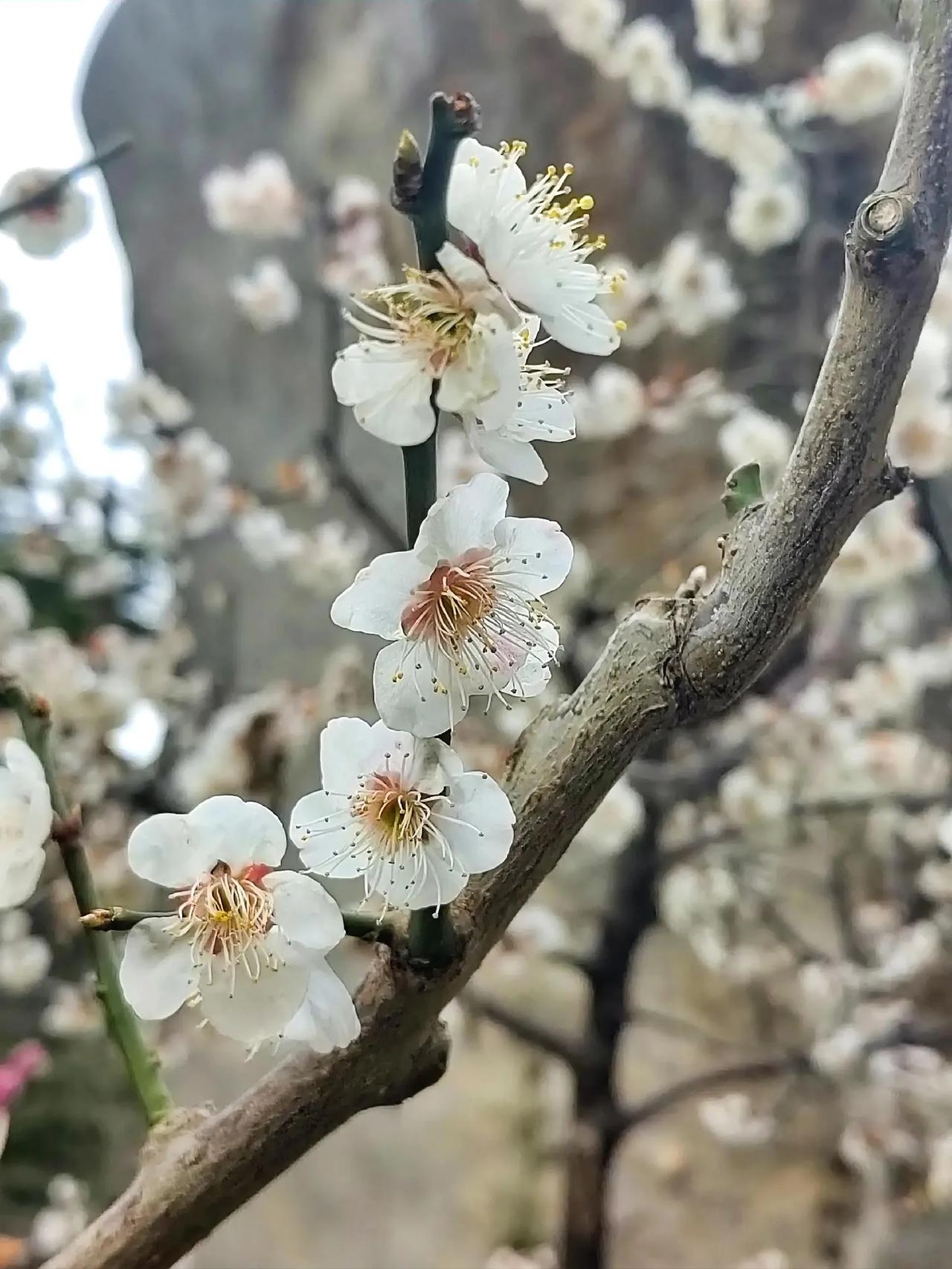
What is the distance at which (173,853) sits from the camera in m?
0.30

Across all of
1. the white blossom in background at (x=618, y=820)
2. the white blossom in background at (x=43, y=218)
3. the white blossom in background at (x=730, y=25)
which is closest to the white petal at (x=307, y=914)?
the white blossom in background at (x=43, y=218)

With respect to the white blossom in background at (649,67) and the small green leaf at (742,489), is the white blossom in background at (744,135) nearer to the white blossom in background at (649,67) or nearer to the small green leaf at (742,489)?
the white blossom in background at (649,67)

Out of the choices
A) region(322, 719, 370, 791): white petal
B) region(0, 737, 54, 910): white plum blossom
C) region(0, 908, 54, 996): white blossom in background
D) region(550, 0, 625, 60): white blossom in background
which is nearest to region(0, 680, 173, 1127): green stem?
region(0, 737, 54, 910): white plum blossom

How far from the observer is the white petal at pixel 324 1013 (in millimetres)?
301

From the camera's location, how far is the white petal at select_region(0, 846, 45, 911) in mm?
313

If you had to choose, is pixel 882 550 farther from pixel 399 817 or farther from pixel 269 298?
pixel 269 298

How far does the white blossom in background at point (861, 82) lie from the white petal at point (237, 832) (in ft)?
4.98

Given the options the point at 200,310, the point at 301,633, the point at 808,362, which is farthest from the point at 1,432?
the point at 808,362

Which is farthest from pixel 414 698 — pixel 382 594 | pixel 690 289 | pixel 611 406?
pixel 690 289

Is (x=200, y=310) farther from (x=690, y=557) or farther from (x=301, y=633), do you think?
(x=690, y=557)

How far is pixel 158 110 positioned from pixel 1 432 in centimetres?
147

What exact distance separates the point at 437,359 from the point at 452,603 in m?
0.07

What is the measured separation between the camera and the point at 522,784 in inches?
12.6

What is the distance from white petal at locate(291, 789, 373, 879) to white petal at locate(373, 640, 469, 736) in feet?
0.18
